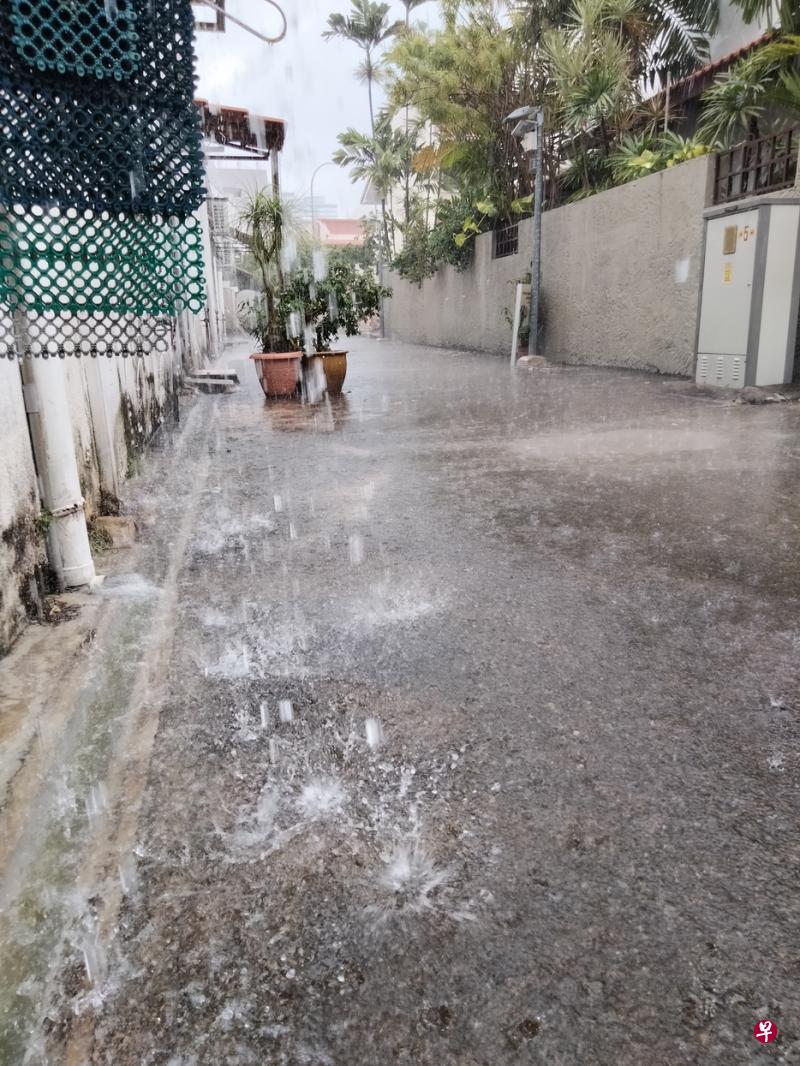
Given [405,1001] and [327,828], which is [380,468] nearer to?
[327,828]

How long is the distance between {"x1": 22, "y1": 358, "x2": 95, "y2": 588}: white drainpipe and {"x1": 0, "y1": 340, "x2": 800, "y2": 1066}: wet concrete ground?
245 millimetres

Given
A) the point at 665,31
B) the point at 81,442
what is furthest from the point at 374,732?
the point at 665,31

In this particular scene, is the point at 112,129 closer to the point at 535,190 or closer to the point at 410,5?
the point at 535,190

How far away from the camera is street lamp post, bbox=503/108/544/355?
526 inches

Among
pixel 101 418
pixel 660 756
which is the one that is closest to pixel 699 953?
pixel 660 756

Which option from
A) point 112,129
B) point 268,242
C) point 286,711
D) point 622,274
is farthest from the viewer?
point 622,274

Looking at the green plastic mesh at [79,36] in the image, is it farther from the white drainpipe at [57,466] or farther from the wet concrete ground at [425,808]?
the wet concrete ground at [425,808]

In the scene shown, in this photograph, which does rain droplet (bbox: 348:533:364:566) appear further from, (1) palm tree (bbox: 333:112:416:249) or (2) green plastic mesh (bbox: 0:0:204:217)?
(1) palm tree (bbox: 333:112:416:249)

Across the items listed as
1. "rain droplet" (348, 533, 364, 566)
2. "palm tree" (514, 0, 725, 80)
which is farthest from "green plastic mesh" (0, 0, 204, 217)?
"palm tree" (514, 0, 725, 80)

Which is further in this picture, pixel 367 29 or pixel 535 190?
pixel 367 29

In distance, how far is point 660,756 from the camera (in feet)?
6.65

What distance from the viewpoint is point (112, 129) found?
1.88 metres

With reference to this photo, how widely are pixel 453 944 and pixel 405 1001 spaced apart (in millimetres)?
149

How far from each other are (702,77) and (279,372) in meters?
9.19
